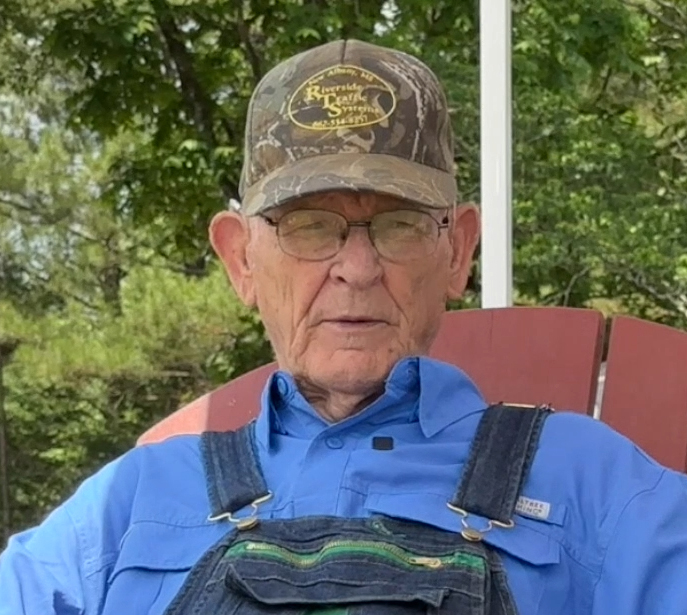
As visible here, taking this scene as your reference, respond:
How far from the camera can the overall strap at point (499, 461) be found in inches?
40.6

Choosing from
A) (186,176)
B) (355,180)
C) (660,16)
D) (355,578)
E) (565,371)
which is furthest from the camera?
(186,176)

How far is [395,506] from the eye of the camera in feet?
3.44

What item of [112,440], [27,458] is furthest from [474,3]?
[27,458]

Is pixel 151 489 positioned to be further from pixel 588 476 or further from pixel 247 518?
pixel 588 476

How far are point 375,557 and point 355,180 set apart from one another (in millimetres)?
349

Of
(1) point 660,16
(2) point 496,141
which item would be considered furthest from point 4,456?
(1) point 660,16

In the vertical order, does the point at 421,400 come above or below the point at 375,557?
above

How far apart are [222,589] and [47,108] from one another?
2.29m

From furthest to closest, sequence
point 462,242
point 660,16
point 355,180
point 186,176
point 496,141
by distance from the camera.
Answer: point 186,176, point 660,16, point 496,141, point 462,242, point 355,180

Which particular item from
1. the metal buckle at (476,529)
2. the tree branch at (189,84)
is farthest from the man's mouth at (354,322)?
the tree branch at (189,84)

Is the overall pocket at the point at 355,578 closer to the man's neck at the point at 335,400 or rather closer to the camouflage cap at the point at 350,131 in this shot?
the man's neck at the point at 335,400

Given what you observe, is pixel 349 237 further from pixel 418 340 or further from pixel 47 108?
pixel 47 108

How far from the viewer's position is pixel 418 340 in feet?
3.76

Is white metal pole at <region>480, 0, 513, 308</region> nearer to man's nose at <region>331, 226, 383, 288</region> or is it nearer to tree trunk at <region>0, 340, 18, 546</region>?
man's nose at <region>331, 226, 383, 288</region>
